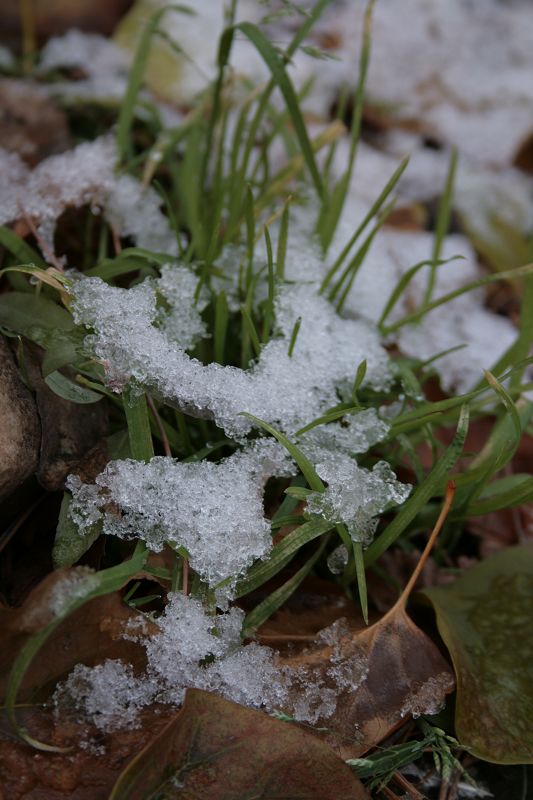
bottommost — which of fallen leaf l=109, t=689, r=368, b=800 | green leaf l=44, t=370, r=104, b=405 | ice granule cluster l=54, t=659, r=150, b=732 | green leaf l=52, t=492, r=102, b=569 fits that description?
ice granule cluster l=54, t=659, r=150, b=732

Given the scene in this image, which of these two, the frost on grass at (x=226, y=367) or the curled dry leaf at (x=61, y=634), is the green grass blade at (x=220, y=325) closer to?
the frost on grass at (x=226, y=367)

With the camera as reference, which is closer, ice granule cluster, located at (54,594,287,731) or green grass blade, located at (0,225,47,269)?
ice granule cluster, located at (54,594,287,731)

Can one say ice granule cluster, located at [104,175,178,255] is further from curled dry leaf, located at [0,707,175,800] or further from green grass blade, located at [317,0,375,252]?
curled dry leaf, located at [0,707,175,800]

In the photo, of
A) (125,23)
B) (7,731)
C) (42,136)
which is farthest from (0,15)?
(7,731)

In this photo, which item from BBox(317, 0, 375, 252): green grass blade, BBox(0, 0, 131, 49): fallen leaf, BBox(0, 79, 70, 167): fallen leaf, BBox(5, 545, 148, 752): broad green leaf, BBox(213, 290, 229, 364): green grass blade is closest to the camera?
BBox(5, 545, 148, 752): broad green leaf

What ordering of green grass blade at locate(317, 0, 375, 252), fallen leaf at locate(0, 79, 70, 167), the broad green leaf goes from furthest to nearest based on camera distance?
fallen leaf at locate(0, 79, 70, 167) → green grass blade at locate(317, 0, 375, 252) → the broad green leaf

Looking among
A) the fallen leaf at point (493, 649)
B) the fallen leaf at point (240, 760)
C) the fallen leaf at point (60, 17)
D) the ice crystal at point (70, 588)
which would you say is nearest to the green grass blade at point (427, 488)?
the fallen leaf at point (493, 649)

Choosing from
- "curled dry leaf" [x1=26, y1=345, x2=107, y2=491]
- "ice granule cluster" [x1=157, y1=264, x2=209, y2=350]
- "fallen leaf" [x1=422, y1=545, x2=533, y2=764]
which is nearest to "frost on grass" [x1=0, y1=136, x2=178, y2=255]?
"ice granule cluster" [x1=157, y1=264, x2=209, y2=350]
